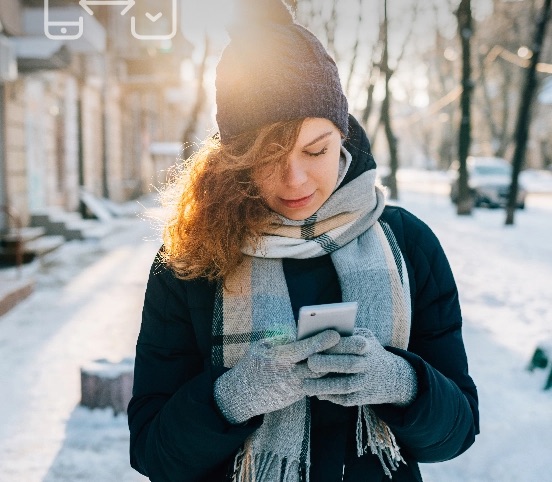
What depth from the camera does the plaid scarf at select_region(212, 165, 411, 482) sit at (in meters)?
1.35

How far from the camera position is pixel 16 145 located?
11.8 meters

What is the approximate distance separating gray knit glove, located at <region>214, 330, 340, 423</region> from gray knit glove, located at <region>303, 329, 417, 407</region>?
0.03 m

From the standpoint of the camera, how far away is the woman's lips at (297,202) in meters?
1.44

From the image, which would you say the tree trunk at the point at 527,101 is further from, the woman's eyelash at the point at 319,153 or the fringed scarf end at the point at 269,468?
the fringed scarf end at the point at 269,468

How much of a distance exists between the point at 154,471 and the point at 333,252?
632mm

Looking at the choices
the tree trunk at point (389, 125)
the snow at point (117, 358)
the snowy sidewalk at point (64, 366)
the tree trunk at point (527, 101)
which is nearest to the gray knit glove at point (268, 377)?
the snow at point (117, 358)

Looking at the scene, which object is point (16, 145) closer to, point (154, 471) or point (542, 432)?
point (542, 432)

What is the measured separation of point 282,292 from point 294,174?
0.27 m

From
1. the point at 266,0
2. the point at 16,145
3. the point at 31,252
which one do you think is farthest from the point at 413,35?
the point at 266,0

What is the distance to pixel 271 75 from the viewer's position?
4.55 ft

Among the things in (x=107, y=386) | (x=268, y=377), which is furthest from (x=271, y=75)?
(x=107, y=386)

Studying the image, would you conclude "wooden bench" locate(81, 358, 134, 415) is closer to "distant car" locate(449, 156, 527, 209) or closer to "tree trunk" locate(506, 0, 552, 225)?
"tree trunk" locate(506, 0, 552, 225)

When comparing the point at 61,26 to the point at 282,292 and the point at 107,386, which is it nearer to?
the point at 107,386

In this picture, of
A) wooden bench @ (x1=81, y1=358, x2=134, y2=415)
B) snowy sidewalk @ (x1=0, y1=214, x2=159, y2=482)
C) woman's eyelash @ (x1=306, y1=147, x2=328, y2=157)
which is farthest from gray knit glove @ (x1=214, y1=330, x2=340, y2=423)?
wooden bench @ (x1=81, y1=358, x2=134, y2=415)
